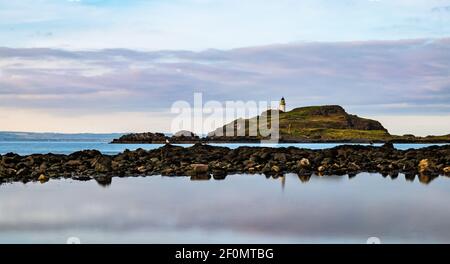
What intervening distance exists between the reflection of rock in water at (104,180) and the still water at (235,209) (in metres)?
0.30

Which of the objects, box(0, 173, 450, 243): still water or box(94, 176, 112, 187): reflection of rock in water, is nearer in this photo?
box(0, 173, 450, 243): still water

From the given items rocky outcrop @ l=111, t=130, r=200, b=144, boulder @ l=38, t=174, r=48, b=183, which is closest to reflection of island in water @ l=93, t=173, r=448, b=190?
boulder @ l=38, t=174, r=48, b=183

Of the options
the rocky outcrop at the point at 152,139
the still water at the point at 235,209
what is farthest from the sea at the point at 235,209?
the rocky outcrop at the point at 152,139

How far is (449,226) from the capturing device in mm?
16781

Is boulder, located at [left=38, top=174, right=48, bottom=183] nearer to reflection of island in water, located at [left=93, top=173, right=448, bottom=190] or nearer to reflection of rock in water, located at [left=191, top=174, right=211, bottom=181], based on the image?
reflection of island in water, located at [left=93, top=173, right=448, bottom=190]

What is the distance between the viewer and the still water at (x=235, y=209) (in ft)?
49.9

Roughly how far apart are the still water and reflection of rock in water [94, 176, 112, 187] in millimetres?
296

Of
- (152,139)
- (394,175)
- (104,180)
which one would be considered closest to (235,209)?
(104,180)

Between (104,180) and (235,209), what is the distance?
10.7 m

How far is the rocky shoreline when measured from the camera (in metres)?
30.7

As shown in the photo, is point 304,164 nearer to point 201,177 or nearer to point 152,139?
point 201,177

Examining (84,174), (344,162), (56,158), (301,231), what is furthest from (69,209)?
(344,162)

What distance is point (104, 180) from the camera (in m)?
28.4
